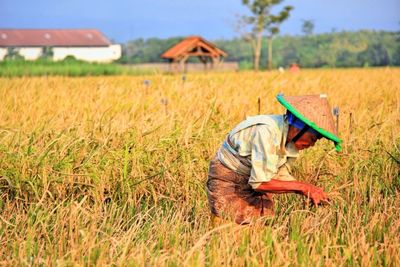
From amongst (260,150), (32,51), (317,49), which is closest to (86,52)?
(32,51)

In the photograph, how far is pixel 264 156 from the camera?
3.40 m

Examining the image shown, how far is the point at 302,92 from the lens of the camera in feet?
31.2

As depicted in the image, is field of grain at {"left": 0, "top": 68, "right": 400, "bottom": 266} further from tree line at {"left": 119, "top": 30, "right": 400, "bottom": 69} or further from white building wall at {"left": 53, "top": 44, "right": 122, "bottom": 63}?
white building wall at {"left": 53, "top": 44, "right": 122, "bottom": 63}

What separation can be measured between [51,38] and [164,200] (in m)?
69.1

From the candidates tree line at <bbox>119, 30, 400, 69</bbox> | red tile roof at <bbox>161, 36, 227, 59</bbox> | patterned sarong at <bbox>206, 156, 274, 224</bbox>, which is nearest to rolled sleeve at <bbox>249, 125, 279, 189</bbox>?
patterned sarong at <bbox>206, 156, 274, 224</bbox>

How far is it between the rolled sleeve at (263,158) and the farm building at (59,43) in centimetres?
6691

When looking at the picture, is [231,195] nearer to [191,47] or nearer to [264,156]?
[264,156]

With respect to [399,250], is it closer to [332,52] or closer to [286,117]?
[286,117]

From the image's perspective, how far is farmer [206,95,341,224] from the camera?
338 cm

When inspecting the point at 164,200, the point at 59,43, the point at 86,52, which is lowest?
the point at 164,200

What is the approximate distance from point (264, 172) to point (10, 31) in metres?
72.1

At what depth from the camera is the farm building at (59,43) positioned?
230 ft

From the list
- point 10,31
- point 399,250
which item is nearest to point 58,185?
point 399,250

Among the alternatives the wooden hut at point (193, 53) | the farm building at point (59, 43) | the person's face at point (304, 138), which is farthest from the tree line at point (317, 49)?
the person's face at point (304, 138)
